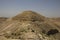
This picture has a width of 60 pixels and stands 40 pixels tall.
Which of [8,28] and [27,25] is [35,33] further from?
[8,28]

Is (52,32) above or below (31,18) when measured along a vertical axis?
below

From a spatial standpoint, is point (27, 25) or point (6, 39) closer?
Result: point (6, 39)

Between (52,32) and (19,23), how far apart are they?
301cm

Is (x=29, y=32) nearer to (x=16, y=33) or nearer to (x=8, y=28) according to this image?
(x=16, y=33)

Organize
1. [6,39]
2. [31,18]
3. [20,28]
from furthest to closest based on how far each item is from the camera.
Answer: [31,18] < [20,28] < [6,39]

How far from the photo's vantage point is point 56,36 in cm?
1288

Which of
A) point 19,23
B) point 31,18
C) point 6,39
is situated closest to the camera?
point 6,39

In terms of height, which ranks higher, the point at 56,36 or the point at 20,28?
the point at 20,28

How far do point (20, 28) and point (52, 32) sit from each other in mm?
2945

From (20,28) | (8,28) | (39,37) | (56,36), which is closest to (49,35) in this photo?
(56,36)

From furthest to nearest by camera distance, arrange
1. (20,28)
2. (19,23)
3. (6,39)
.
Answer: (19,23) → (20,28) → (6,39)

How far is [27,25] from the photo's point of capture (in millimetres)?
12688

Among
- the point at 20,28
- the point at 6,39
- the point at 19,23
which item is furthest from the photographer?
the point at 19,23

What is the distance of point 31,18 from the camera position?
14.3 m
